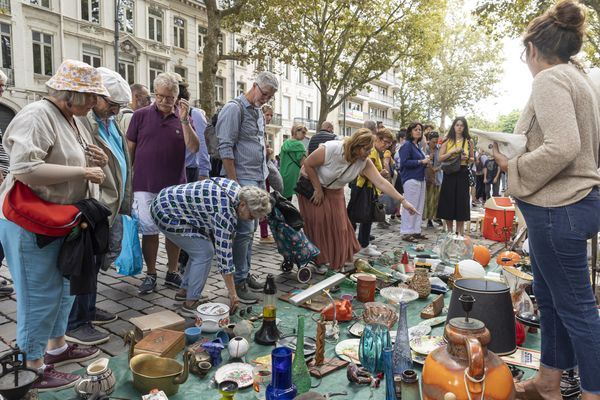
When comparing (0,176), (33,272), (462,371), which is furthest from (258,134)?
(462,371)

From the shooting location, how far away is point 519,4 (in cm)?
1090

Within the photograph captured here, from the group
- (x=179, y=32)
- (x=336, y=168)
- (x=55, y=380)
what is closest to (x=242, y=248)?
(x=336, y=168)

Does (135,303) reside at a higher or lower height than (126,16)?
lower

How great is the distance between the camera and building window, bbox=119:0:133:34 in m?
20.9

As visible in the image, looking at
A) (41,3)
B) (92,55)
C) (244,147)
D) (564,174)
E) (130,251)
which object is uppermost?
(41,3)

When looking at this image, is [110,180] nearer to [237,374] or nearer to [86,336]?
[86,336]

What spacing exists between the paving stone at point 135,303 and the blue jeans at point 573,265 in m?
2.94

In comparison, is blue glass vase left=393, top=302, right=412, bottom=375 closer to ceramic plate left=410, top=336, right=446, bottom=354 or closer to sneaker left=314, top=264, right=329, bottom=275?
ceramic plate left=410, top=336, right=446, bottom=354

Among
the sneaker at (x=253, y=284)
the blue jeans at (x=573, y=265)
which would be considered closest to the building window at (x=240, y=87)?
the sneaker at (x=253, y=284)

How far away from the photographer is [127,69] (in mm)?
21344

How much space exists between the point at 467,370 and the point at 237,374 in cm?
139

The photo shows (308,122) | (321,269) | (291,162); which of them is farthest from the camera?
(308,122)

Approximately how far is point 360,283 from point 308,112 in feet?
104

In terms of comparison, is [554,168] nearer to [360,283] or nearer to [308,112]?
[360,283]
